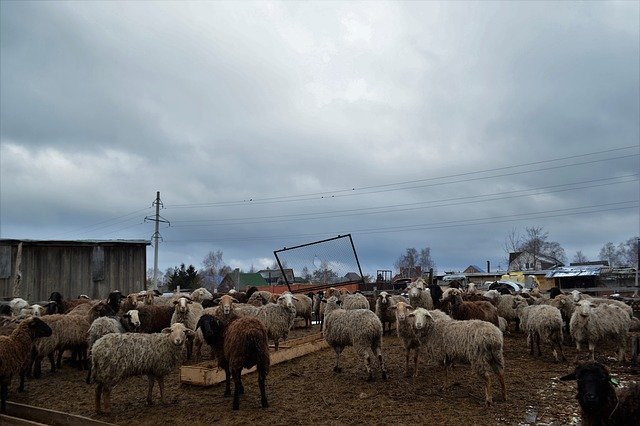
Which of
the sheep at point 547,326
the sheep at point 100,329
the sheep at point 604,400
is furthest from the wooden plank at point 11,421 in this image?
the sheep at point 547,326

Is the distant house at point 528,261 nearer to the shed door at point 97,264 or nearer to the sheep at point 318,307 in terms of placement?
the sheep at point 318,307

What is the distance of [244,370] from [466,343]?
550 centimetres

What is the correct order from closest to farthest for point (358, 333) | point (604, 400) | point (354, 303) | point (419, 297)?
point (604, 400)
point (358, 333)
point (354, 303)
point (419, 297)

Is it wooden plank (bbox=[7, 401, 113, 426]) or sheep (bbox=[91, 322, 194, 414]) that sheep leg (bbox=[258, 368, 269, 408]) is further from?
wooden plank (bbox=[7, 401, 113, 426])

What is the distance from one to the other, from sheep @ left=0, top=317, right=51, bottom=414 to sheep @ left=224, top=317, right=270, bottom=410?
4596 millimetres

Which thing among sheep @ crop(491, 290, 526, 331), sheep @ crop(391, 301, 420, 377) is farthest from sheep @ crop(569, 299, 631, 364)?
sheep @ crop(491, 290, 526, 331)

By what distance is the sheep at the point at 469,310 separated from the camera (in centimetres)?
1384

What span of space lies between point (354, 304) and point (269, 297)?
4070 millimetres

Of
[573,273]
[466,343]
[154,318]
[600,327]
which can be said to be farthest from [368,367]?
[573,273]

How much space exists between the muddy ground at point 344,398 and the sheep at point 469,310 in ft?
5.27

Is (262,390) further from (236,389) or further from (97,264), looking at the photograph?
(97,264)

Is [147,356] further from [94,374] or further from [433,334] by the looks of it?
[433,334]

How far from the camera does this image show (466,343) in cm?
951

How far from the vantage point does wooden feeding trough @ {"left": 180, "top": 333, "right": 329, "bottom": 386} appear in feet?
34.3
